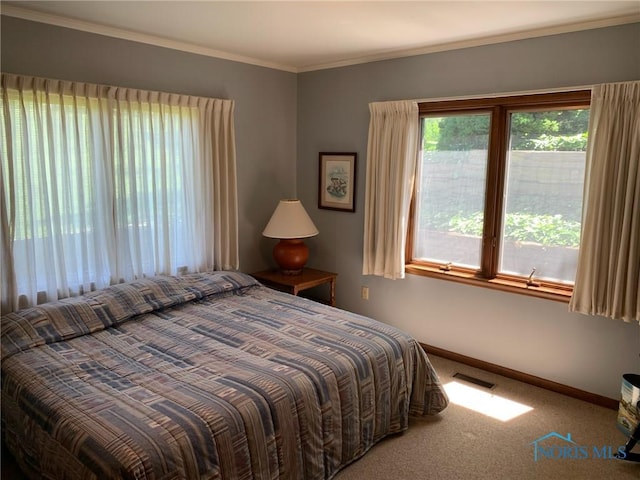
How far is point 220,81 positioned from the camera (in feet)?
12.0

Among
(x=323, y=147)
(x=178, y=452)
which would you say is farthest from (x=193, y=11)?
(x=178, y=452)

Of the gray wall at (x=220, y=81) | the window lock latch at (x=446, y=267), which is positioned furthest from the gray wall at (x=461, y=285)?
the gray wall at (x=220, y=81)

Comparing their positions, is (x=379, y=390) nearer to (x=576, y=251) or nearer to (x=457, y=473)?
(x=457, y=473)

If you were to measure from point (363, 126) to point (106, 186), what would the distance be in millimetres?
2019

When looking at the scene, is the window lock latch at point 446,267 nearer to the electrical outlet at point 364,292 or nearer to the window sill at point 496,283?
the window sill at point 496,283

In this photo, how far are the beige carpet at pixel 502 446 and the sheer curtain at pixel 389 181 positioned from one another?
126 centimetres

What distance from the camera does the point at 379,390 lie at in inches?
96.8

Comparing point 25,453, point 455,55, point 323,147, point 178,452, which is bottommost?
point 25,453

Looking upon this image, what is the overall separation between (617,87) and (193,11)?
2.42 m

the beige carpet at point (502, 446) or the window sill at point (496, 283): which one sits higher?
the window sill at point (496, 283)

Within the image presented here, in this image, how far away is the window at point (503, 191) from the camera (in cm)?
299

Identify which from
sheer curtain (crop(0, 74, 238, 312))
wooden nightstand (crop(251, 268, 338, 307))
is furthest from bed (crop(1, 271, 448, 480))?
wooden nightstand (crop(251, 268, 338, 307))

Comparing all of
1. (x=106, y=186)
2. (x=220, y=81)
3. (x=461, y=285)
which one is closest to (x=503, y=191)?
(x=461, y=285)

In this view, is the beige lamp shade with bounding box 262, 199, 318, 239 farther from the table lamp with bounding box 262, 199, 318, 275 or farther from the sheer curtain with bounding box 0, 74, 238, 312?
the sheer curtain with bounding box 0, 74, 238, 312
